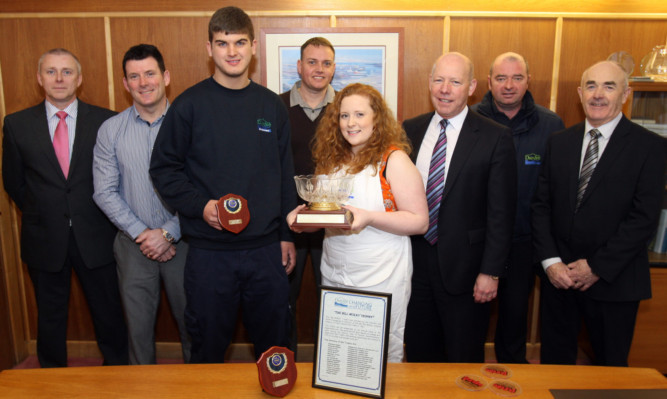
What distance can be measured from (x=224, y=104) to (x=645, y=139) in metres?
1.99

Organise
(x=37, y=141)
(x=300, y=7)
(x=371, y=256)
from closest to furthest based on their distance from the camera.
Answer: (x=371, y=256), (x=37, y=141), (x=300, y=7)

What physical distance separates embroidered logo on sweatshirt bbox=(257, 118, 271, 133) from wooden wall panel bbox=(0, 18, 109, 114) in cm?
157

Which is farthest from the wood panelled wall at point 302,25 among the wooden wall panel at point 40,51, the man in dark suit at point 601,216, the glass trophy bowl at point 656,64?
the man in dark suit at point 601,216

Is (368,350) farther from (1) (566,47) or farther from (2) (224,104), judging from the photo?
(1) (566,47)

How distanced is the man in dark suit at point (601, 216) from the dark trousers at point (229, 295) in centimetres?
137

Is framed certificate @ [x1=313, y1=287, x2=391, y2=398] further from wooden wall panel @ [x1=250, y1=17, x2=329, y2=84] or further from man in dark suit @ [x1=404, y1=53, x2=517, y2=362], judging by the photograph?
wooden wall panel @ [x1=250, y1=17, x2=329, y2=84]

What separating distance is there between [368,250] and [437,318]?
0.68m

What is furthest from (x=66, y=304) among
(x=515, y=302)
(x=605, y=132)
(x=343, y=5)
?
(x=605, y=132)

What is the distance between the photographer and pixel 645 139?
2.29 m

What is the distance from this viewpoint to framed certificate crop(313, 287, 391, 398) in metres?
1.38

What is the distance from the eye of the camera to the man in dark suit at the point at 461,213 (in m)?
2.25

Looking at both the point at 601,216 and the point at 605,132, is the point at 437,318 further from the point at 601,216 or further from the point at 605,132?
the point at 605,132

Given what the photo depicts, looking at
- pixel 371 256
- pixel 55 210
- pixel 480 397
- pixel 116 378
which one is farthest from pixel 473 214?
pixel 55 210

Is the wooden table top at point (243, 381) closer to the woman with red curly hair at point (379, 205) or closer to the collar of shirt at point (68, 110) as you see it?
the woman with red curly hair at point (379, 205)
